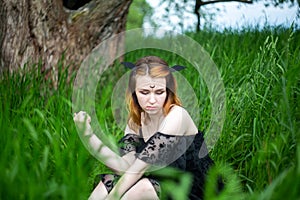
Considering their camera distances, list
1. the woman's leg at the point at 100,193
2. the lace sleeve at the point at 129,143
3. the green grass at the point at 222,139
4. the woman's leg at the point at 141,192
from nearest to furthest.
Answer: the green grass at the point at 222,139 → the woman's leg at the point at 141,192 → the woman's leg at the point at 100,193 → the lace sleeve at the point at 129,143

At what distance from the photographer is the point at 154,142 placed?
2117mm

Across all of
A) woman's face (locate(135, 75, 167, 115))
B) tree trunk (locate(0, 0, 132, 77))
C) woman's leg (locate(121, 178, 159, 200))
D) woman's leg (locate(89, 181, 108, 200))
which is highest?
tree trunk (locate(0, 0, 132, 77))

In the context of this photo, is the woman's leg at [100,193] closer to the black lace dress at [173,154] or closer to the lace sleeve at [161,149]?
the black lace dress at [173,154]

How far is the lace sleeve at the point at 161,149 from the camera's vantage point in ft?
6.88

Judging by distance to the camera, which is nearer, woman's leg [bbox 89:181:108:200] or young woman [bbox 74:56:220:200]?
young woman [bbox 74:56:220:200]

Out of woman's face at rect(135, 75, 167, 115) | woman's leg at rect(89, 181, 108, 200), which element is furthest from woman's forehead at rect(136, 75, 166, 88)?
woman's leg at rect(89, 181, 108, 200)

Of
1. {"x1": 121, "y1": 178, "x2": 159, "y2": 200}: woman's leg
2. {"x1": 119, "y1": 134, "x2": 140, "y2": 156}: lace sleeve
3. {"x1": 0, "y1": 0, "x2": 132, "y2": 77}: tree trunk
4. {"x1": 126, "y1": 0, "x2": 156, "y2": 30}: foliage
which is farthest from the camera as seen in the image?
{"x1": 126, "y1": 0, "x2": 156, "y2": 30}: foliage

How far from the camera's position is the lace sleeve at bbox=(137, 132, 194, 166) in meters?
2.10

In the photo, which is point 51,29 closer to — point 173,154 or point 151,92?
point 151,92

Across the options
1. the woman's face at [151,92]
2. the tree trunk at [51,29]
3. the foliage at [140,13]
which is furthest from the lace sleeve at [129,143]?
the foliage at [140,13]

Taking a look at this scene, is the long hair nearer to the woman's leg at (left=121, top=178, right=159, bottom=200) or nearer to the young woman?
the young woman

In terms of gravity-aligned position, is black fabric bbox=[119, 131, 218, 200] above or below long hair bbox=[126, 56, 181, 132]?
below

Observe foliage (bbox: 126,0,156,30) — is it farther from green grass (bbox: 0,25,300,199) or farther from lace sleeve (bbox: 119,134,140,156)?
lace sleeve (bbox: 119,134,140,156)

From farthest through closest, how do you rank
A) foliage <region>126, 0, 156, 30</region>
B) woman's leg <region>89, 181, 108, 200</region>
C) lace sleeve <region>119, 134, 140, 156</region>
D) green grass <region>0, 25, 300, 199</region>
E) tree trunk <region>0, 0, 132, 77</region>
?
foliage <region>126, 0, 156, 30</region>
tree trunk <region>0, 0, 132, 77</region>
lace sleeve <region>119, 134, 140, 156</region>
woman's leg <region>89, 181, 108, 200</region>
green grass <region>0, 25, 300, 199</region>
